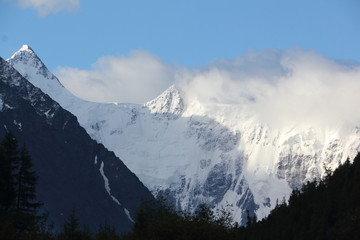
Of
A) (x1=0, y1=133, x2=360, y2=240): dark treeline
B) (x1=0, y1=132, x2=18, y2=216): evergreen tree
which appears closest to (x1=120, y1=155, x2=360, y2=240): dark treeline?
(x1=0, y1=133, x2=360, y2=240): dark treeline

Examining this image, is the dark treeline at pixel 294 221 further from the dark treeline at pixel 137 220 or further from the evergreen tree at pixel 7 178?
the evergreen tree at pixel 7 178

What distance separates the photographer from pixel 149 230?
111 m

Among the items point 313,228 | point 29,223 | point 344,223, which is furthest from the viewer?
point 313,228

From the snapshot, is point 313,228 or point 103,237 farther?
point 313,228

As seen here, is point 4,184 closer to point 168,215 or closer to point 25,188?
point 25,188

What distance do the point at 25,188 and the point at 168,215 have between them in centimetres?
2082

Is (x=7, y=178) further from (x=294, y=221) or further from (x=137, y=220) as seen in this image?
(x=294, y=221)

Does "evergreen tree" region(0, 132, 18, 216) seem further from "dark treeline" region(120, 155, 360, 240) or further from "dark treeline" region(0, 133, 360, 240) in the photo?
"dark treeline" region(120, 155, 360, 240)

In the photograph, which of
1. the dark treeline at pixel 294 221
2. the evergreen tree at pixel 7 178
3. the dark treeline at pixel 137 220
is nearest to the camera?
the dark treeline at pixel 137 220

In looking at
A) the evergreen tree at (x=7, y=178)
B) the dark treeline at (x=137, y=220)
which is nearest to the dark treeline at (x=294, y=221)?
the dark treeline at (x=137, y=220)

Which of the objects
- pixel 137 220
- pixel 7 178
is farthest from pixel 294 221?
pixel 7 178

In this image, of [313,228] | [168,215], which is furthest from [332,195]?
[168,215]

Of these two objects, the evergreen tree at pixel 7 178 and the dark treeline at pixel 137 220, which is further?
the evergreen tree at pixel 7 178

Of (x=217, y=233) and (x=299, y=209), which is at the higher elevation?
(x=299, y=209)
